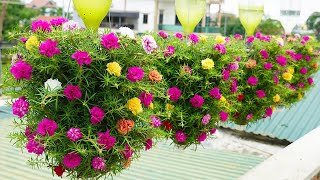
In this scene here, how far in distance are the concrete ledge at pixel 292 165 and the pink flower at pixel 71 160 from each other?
1.01 meters

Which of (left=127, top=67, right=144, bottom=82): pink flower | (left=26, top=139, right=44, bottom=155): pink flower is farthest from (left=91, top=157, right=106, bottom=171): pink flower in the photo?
(left=127, top=67, right=144, bottom=82): pink flower

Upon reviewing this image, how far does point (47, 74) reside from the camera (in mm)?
1393

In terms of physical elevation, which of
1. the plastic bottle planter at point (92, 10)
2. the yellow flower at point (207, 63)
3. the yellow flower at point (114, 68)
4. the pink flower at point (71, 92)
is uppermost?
the plastic bottle planter at point (92, 10)

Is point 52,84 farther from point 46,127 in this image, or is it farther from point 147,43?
point 147,43

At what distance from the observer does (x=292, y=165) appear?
2.36m

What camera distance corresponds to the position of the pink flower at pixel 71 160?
1398 millimetres

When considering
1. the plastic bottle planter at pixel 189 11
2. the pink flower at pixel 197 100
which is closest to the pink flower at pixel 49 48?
the pink flower at pixel 197 100

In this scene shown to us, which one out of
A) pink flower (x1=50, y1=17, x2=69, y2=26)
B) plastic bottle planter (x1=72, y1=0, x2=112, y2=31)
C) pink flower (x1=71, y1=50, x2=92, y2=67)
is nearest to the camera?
pink flower (x1=71, y1=50, x2=92, y2=67)

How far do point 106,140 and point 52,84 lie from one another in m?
0.23

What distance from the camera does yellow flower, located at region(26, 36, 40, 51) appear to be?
1369 millimetres

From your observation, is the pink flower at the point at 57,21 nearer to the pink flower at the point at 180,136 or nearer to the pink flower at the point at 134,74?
the pink flower at the point at 134,74

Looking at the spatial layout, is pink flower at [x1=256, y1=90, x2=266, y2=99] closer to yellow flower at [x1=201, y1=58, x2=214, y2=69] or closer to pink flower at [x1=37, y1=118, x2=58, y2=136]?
yellow flower at [x1=201, y1=58, x2=214, y2=69]

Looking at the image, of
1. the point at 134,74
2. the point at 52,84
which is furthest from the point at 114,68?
the point at 52,84

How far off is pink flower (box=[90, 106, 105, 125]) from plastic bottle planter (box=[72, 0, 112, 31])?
15.7 inches
